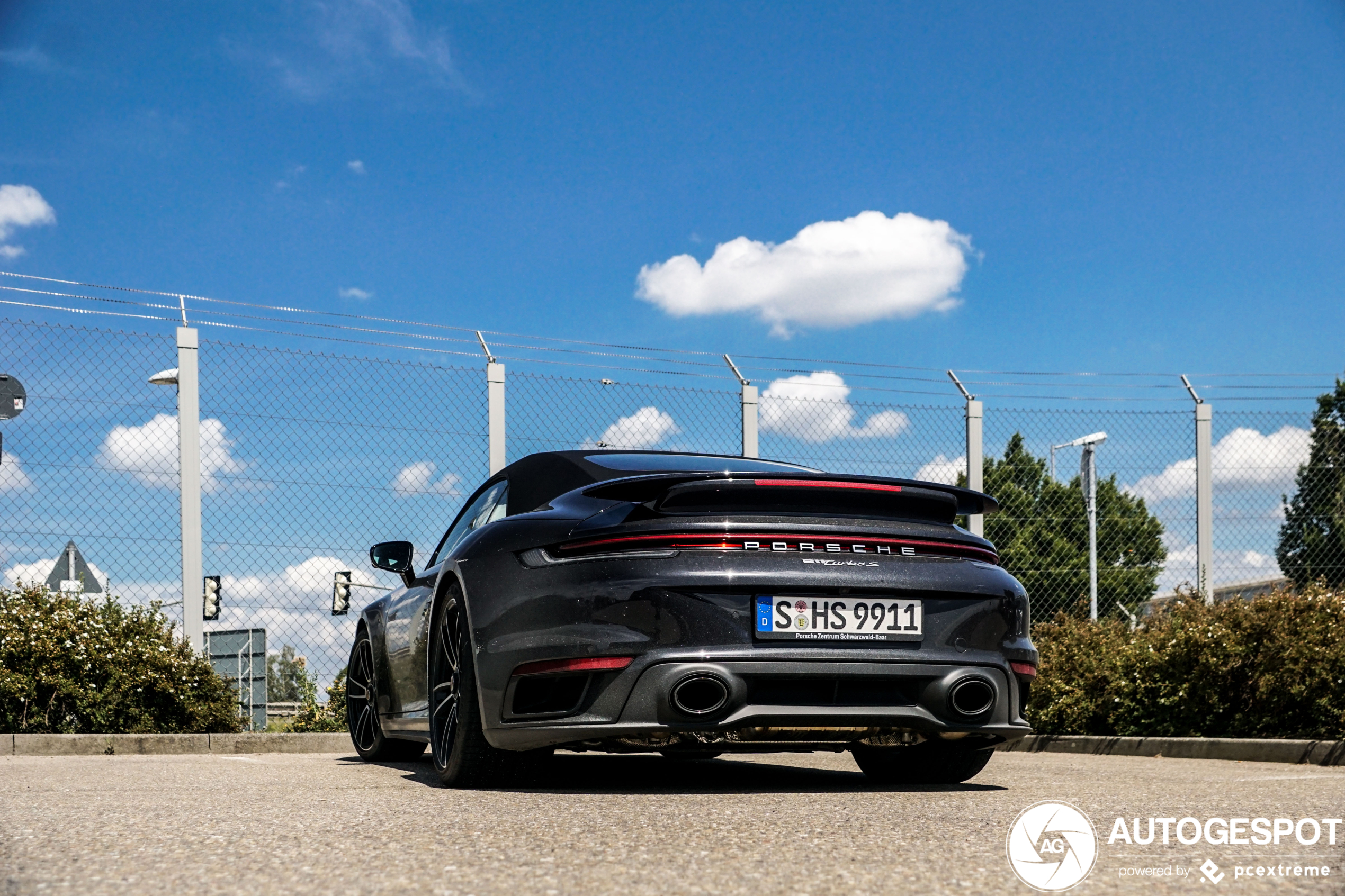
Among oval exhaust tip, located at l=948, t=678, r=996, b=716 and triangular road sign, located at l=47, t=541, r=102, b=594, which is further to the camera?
triangular road sign, located at l=47, t=541, r=102, b=594

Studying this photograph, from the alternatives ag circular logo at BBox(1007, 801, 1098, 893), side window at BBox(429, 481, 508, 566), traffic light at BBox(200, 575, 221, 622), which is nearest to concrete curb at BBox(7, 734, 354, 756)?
traffic light at BBox(200, 575, 221, 622)

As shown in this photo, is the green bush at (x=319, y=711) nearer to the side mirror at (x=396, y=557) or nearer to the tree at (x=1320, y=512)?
the side mirror at (x=396, y=557)

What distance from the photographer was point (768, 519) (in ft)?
15.0

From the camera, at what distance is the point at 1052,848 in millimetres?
3158

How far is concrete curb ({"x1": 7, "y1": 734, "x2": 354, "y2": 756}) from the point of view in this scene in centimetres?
867

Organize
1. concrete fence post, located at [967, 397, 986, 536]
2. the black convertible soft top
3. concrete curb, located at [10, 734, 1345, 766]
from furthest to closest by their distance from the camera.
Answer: concrete fence post, located at [967, 397, 986, 536] < concrete curb, located at [10, 734, 1345, 766] < the black convertible soft top

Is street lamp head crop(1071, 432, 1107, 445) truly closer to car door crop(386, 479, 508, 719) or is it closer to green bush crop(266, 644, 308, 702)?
green bush crop(266, 644, 308, 702)

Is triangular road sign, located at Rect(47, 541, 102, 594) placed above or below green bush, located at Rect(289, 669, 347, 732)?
above

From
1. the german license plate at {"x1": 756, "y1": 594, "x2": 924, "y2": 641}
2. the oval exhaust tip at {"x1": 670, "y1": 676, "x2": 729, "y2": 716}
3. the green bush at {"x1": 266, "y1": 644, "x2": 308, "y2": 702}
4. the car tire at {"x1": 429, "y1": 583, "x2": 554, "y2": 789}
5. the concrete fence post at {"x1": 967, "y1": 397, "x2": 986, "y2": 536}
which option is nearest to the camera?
the oval exhaust tip at {"x1": 670, "y1": 676, "x2": 729, "y2": 716}

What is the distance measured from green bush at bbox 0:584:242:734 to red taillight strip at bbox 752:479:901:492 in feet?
21.3

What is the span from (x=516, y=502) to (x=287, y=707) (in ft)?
20.7

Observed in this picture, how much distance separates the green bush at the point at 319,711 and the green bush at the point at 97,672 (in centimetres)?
83

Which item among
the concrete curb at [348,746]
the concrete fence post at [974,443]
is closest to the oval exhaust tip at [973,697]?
the concrete curb at [348,746]

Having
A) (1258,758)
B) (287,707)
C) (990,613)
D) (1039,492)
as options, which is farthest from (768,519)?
(1039,492)
